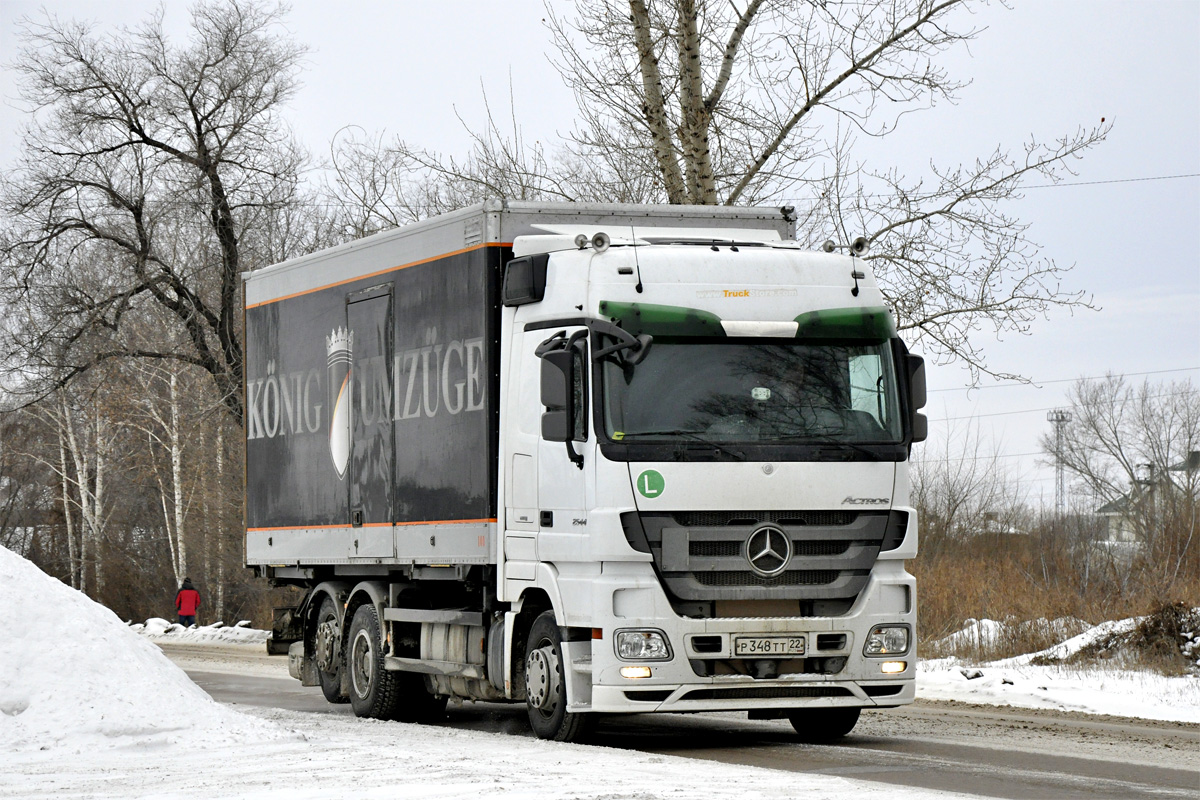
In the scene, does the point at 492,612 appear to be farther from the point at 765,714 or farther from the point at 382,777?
the point at 382,777

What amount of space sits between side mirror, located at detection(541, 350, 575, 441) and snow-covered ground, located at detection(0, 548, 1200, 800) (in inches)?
80.8

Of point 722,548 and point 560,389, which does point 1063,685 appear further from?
point 560,389

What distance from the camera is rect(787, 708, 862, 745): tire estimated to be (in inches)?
447

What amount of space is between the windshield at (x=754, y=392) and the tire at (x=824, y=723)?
6.97 ft

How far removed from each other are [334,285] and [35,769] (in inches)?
223

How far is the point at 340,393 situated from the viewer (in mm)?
13617

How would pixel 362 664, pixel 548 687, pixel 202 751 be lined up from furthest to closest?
1. pixel 362 664
2. pixel 548 687
3. pixel 202 751

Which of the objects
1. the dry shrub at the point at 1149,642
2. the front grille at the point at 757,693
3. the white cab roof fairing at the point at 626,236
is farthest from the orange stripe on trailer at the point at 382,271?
the dry shrub at the point at 1149,642

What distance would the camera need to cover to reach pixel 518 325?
11.2 metres

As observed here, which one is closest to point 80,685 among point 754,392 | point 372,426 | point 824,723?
point 372,426

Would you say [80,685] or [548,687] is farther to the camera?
[548,687]

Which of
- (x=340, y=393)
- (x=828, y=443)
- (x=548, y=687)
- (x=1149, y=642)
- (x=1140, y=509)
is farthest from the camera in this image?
(x=1140, y=509)

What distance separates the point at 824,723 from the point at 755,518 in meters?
2.13

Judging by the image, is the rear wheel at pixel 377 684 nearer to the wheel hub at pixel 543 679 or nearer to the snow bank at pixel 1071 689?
the wheel hub at pixel 543 679
